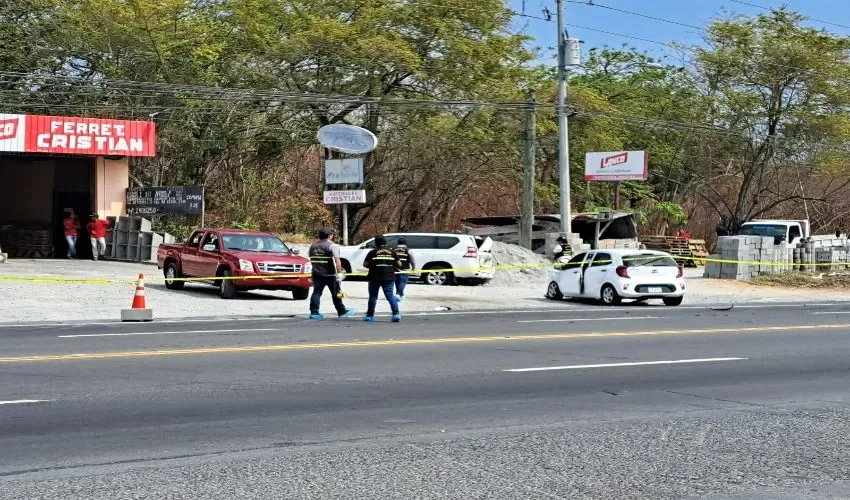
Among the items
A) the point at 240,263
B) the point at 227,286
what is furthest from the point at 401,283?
the point at 227,286

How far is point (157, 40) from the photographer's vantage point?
4212 cm

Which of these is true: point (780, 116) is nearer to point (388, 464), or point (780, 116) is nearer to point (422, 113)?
point (422, 113)

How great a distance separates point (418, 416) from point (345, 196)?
25.0 meters

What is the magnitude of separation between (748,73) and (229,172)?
24.5 metres

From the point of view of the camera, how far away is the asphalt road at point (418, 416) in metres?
7.16

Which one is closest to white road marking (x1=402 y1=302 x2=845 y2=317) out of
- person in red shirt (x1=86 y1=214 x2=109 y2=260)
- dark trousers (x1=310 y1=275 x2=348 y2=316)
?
dark trousers (x1=310 y1=275 x2=348 y2=316)

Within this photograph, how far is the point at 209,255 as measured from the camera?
82.1 feet

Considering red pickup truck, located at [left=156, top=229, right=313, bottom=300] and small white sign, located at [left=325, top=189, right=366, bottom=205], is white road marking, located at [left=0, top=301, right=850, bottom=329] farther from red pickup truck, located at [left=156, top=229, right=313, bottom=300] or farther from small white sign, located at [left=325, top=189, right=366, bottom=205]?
small white sign, located at [left=325, top=189, right=366, bottom=205]

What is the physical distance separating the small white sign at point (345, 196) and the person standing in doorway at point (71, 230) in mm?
8686

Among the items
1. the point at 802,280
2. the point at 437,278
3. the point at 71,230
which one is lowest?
the point at 437,278

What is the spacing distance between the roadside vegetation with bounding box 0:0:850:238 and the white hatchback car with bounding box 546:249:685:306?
38.2 ft

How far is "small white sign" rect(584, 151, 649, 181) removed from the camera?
40.8 metres

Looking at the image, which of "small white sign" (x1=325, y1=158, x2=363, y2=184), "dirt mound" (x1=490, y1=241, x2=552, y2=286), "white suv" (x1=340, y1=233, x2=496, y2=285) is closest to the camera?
"white suv" (x1=340, y1=233, x2=496, y2=285)

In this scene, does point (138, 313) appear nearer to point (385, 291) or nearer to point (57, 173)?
point (385, 291)
